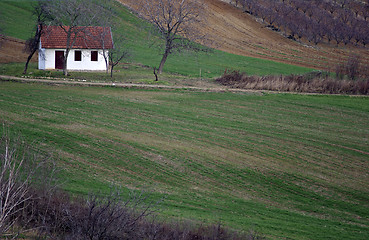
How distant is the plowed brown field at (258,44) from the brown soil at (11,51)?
73.2ft

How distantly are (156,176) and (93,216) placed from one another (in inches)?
290

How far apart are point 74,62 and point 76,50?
1.17 meters

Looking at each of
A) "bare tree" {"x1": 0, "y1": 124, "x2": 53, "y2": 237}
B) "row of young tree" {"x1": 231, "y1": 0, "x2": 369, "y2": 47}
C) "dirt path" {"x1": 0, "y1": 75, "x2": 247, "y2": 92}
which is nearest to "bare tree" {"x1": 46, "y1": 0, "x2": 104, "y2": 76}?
"dirt path" {"x1": 0, "y1": 75, "x2": 247, "y2": 92}

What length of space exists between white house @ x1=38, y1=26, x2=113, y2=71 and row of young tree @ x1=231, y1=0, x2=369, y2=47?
128 feet

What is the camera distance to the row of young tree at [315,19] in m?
73.9

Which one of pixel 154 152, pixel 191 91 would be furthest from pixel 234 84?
pixel 154 152

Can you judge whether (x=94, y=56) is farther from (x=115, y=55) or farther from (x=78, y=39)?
(x=115, y=55)

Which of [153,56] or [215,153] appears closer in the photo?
[215,153]

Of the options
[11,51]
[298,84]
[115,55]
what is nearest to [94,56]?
[115,55]

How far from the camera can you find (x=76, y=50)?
141ft

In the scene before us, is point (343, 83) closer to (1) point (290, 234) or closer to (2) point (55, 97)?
(2) point (55, 97)

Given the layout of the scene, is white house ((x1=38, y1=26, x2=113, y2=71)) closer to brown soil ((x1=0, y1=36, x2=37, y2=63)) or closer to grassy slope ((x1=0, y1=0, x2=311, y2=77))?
brown soil ((x1=0, y1=36, x2=37, y2=63))

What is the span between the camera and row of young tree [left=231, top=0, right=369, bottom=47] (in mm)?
73875

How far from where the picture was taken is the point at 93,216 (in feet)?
32.0
